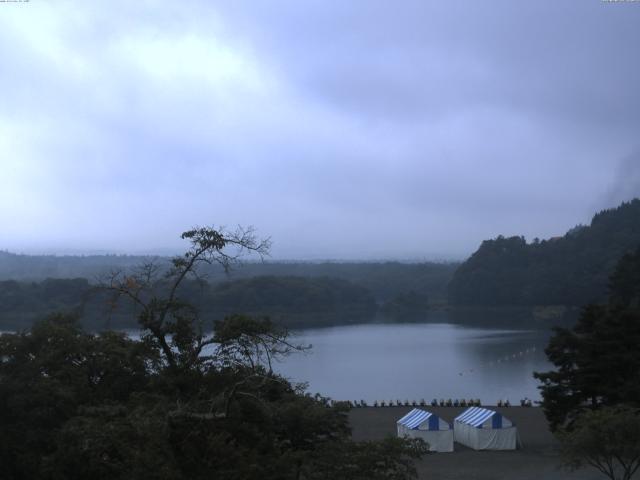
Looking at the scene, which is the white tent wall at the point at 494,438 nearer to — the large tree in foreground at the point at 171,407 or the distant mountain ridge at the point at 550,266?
the large tree in foreground at the point at 171,407

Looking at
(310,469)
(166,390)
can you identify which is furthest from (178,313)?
(310,469)

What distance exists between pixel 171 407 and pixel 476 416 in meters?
8.23

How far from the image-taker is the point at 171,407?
199 inches

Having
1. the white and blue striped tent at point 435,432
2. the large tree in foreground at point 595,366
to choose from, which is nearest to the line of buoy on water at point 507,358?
the large tree in foreground at point 595,366

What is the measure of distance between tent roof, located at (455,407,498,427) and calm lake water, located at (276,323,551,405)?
6.66m

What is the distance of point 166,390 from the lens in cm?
580

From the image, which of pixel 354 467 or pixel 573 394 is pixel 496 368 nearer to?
pixel 573 394

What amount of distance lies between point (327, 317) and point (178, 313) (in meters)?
42.9

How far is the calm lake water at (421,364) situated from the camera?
20680 millimetres

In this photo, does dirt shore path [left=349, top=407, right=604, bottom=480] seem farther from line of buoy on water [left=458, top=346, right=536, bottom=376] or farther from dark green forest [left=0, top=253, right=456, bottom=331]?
dark green forest [left=0, top=253, right=456, bottom=331]

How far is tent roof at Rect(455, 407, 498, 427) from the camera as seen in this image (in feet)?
39.1

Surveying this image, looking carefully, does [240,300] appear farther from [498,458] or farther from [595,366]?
[595,366]

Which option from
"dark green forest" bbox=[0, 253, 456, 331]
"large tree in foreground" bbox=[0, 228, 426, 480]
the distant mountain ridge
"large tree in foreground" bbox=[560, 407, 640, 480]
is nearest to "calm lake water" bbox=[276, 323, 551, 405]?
"dark green forest" bbox=[0, 253, 456, 331]

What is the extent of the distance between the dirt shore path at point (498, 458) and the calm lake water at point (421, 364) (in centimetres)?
488
